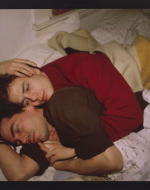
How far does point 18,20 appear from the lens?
1.16 meters

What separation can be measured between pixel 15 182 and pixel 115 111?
54 cm

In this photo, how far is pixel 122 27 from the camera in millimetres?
1568

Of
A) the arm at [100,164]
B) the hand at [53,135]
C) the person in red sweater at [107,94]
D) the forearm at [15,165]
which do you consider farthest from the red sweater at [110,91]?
the forearm at [15,165]

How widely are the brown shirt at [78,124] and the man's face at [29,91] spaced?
93 mm

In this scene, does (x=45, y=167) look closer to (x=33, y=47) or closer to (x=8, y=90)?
(x=8, y=90)

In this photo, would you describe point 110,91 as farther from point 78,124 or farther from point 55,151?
point 55,151

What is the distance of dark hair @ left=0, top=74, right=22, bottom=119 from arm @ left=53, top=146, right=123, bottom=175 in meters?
0.38

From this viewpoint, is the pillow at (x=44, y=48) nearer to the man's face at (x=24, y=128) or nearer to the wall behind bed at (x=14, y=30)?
the wall behind bed at (x=14, y=30)

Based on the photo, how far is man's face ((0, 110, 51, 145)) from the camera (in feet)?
2.77

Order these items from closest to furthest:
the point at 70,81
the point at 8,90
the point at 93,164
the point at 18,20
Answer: the point at 93,164
the point at 8,90
the point at 70,81
the point at 18,20

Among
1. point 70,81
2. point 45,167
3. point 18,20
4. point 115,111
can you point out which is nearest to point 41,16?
point 18,20

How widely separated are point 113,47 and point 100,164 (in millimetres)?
658

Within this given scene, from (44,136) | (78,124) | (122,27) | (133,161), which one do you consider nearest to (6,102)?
(44,136)

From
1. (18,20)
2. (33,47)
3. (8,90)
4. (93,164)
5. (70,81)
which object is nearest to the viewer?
(93,164)
